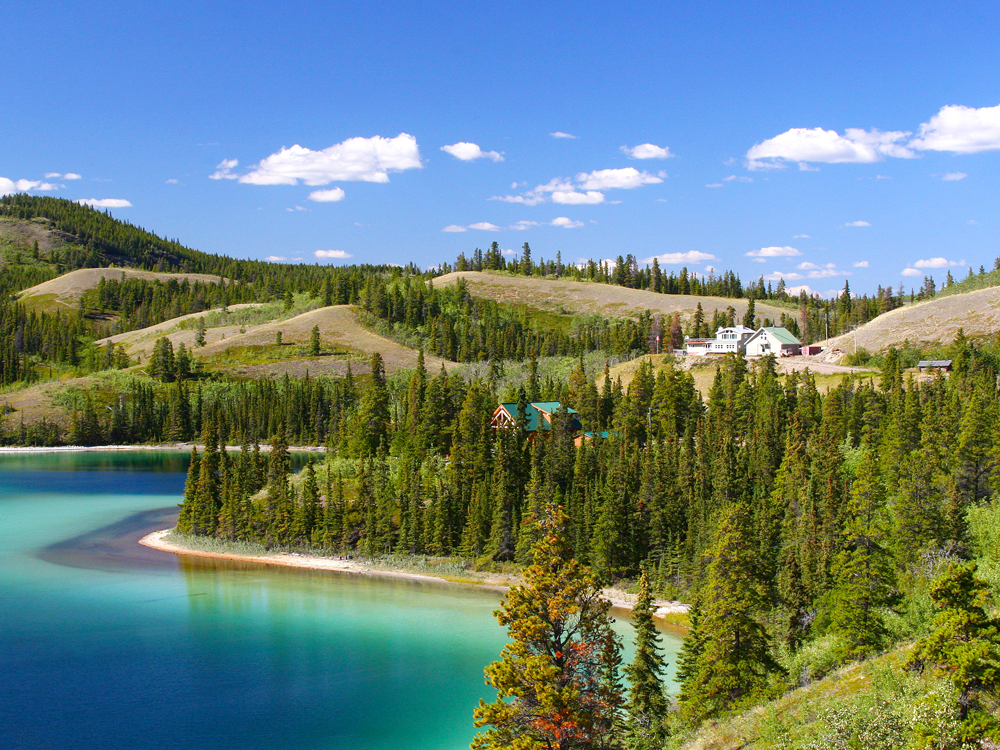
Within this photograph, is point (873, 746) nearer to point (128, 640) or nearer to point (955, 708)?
point (955, 708)

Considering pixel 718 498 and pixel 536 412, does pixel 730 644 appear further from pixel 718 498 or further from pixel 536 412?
pixel 536 412

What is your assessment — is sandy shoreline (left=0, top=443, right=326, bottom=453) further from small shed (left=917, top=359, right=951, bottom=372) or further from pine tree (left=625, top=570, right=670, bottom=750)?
pine tree (left=625, top=570, right=670, bottom=750)

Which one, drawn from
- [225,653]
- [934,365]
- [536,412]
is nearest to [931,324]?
[934,365]

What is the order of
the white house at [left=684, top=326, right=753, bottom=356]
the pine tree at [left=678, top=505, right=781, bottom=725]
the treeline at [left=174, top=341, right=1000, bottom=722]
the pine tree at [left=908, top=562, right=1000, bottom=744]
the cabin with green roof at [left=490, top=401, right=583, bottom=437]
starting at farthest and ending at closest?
the white house at [left=684, top=326, right=753, bottom=356] < the cabin with green roof at [left=490, top=401, right=583, bottom=437] < the treeline at [left=174, top=341, right=1000, bottom=722] < the pine tree at [left=678, top=505, right=781, bottom=725] < the pine tree at [left=908, top=562, right=1000, bottom=744]

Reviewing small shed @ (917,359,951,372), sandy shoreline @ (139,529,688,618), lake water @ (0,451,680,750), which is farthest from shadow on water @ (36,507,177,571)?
small shed @ (917,359,951,372)

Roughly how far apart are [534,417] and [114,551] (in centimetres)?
4990

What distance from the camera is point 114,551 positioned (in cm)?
8469

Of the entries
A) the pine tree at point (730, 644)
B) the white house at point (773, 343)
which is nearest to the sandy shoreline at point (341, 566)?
the pine tree at point (730, 644)

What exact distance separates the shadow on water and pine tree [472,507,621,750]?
60189mm

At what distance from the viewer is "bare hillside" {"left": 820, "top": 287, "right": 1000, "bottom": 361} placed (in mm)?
132312

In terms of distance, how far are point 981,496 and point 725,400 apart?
41.2m

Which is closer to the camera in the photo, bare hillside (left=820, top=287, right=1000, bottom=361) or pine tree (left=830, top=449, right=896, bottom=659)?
pine tree (left=830, top=449, right=896, bottom=659)

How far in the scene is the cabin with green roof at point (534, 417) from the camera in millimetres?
96156

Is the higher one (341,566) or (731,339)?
(731,339)
